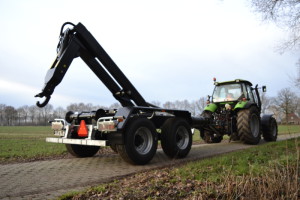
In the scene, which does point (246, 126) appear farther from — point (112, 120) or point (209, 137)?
point (112, 120)

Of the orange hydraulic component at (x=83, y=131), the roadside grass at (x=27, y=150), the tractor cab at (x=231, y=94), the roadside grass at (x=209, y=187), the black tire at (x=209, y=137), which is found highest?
the tractor cab at (x=231, y=94)

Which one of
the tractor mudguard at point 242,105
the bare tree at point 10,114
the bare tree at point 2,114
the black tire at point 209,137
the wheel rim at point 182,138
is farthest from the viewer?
the bare tree at point 10,114

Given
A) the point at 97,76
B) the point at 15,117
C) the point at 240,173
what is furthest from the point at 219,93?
the point at 15,117

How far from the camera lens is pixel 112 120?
18.8 ft

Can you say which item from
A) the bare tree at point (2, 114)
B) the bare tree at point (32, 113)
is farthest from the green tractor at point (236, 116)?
the bare tree at point (2, 114)

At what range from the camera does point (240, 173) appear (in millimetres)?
4262

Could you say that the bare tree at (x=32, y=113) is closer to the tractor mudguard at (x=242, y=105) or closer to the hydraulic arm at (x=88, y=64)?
the tractor mudguard at (x=242, y=105)

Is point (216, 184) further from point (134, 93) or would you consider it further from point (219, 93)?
point (219, 93)

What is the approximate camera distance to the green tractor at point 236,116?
32.5 feet

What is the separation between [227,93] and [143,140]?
6.17 metres

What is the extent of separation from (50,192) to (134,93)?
391 centimetres

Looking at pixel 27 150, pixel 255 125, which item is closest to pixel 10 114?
pixel 27 150

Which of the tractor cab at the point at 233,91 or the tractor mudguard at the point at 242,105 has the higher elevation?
the tractor cab at the point at 233,91

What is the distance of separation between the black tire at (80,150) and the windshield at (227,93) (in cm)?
593
